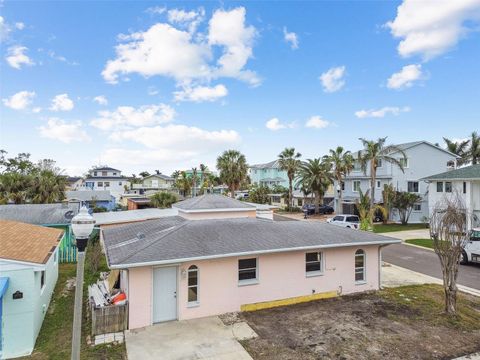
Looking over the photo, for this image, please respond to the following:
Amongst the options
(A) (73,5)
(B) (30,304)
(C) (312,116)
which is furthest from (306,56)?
(B) (30,304)

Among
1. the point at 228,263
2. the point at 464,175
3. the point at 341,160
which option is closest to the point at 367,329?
the point at 228,263

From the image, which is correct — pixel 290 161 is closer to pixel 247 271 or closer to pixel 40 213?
pixel 40 213

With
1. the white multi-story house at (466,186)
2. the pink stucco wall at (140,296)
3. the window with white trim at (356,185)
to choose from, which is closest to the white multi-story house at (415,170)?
the window with white trim at (356,185)

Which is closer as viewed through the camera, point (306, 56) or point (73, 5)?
point (73, 5)

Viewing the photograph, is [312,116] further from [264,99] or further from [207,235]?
[207,235]

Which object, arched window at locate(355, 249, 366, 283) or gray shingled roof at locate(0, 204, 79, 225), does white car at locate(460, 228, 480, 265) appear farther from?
gray shingled roof at locate(0, 204, 79, 225)
